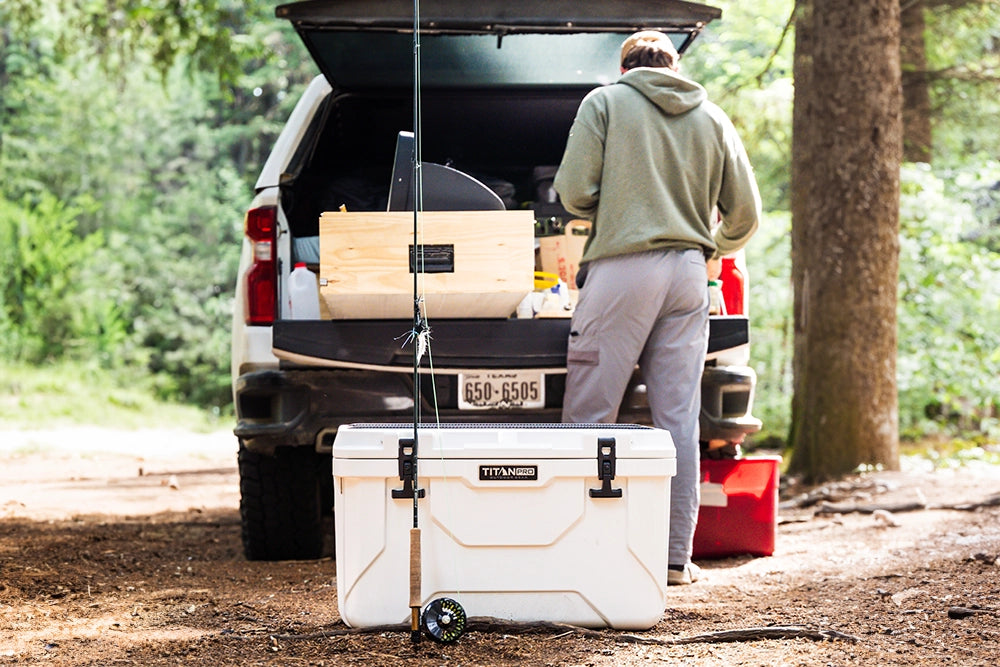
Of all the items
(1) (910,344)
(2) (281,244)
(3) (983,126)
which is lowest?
(1) (910,344)

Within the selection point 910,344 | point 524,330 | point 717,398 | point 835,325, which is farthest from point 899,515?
point 910,344

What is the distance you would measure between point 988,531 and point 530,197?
2.50 metres

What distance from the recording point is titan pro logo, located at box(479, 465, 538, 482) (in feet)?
10.7

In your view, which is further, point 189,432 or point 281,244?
point 189,432

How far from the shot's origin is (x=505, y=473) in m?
3.28

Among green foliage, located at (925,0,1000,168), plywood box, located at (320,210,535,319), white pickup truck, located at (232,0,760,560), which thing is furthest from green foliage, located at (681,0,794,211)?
plywood box, located at (320,210,535,319)

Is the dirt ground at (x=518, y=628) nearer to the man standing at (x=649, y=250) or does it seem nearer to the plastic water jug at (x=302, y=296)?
the man standing at (x=649, y=250)

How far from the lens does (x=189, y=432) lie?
16.7 meters

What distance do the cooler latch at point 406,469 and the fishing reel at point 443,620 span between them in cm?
29

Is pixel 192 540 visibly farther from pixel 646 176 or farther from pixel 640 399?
pixel 646 176

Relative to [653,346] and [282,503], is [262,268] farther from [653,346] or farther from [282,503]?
[653,346]

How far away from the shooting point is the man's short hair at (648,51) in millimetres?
4430

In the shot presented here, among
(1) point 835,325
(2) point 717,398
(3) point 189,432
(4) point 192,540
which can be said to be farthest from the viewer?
(3) point 189,432

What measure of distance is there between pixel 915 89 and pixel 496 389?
8.97m
